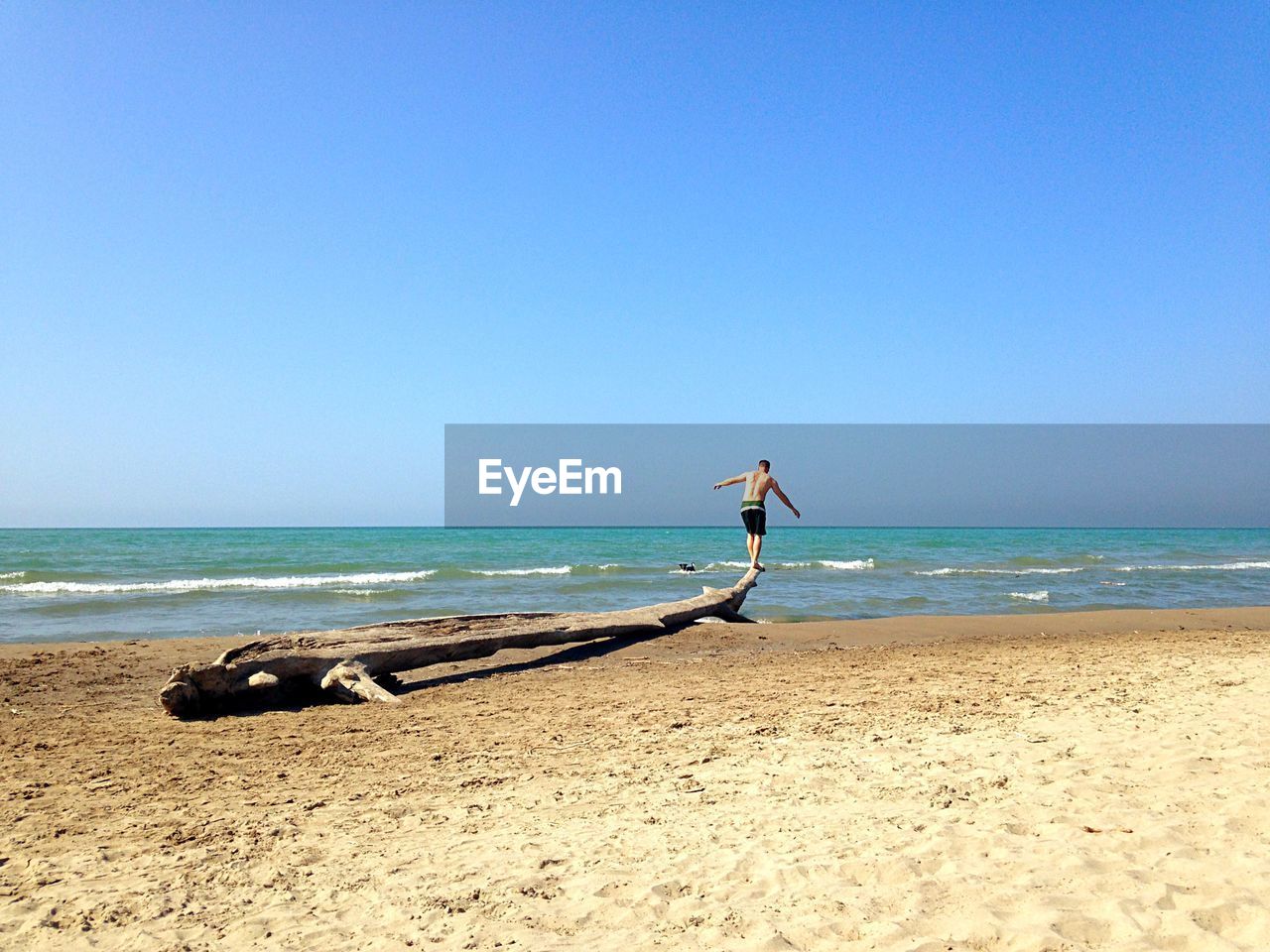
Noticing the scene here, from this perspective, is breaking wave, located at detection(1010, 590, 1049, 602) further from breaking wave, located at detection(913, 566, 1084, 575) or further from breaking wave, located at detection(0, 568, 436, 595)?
breaking wave, located at detection(0, 568, 436, 595)

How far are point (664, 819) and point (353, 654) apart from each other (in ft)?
15.3

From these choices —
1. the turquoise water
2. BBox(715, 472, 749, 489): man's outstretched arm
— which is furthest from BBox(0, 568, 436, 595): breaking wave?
BBox(715, 472, 749, 489): man's outstretched arm

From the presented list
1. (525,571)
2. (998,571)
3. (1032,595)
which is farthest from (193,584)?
(998,571)

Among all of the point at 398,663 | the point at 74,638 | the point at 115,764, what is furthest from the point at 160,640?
the point at 115,764

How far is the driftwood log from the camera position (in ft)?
22.0

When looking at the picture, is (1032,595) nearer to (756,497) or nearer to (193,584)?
(756,497)

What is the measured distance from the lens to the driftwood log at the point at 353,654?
6.71m

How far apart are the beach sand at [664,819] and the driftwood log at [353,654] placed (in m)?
0.27

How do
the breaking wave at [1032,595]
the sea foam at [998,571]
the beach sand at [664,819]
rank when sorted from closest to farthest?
1. the beach sand at [664,819]
2. the breaking wave at [1032,595]
3. the sea foam at [998,571]

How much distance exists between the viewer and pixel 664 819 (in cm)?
394

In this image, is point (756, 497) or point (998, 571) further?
point (998, 571)

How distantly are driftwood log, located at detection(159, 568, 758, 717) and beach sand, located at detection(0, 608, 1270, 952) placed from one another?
0.27 m

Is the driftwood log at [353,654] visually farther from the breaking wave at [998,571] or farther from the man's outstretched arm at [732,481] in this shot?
the breaking wave at [998,571]

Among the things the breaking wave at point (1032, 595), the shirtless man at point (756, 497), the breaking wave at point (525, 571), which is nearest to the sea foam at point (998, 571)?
the breaking wave at point (1032, 595)
